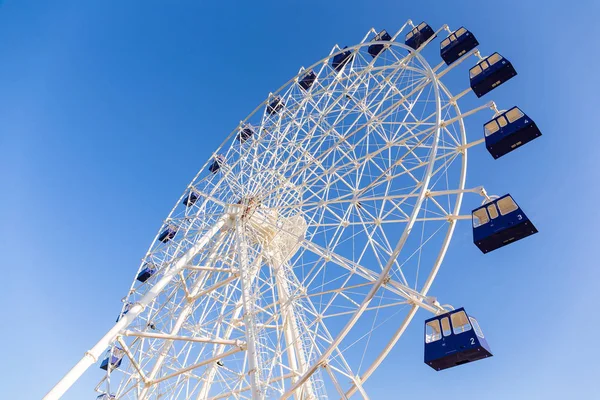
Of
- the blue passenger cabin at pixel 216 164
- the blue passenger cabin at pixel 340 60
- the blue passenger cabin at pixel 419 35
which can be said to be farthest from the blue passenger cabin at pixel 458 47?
the blue passenger cabin at pixel 216 164

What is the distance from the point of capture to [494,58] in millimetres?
12867

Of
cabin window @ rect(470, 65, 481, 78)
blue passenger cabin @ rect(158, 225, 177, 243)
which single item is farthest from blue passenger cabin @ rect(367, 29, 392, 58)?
blue passenger cabin @ rect(158, 225, 177, 243)

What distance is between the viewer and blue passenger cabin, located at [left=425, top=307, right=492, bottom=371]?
24.8 ft

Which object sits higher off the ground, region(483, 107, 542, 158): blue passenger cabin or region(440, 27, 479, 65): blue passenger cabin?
region(440, 27, 479, 65): blue passenger cabin

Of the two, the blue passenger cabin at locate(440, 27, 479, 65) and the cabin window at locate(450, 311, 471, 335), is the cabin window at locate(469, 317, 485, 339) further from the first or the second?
the blue passenger cabin at locate(440, 27, 479, 65)

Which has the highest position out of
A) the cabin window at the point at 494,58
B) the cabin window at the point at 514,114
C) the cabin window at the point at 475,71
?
the cabin window at the point at 494,58

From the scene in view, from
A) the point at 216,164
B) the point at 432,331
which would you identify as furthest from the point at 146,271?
the point at 432,331

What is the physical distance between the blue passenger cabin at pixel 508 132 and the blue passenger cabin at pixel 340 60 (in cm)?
723

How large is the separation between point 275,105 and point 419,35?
7.26m

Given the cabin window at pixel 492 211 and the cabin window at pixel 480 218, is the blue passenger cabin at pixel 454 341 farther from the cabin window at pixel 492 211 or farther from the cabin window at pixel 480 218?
the cabin window at pixel 492 211

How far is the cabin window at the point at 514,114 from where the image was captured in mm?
11109

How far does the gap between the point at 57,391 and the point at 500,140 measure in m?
11.7

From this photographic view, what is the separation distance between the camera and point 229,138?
2031cm

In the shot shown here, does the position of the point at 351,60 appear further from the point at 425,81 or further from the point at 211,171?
the point at 211,171
